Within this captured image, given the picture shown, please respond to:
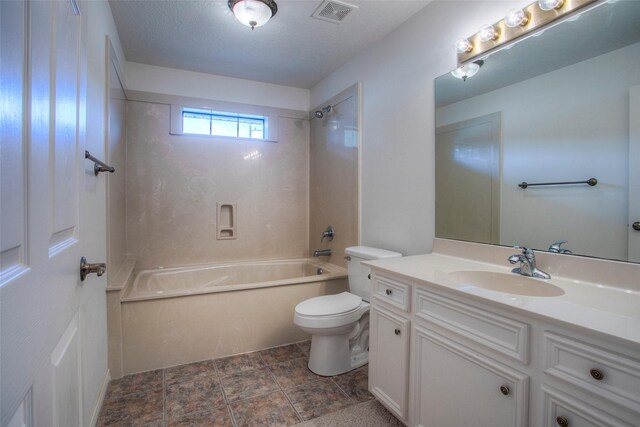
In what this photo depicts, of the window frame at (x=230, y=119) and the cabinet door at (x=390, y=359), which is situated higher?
the window frame at (x=230, y=119)

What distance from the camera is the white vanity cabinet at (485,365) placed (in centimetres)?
81

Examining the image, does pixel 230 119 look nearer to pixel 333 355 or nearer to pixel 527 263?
pixel 333 355

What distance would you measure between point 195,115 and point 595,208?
331 centimetres

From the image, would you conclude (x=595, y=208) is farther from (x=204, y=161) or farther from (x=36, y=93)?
(x=204, y=161)

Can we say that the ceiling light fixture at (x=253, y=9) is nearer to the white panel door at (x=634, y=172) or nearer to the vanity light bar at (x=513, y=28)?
the vanity light bar at (x=513, y=28)

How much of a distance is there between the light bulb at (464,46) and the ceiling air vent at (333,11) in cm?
75

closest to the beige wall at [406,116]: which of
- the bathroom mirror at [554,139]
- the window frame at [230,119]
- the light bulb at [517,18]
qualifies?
the light bulb at [517,18]

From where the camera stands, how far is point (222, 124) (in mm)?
3336

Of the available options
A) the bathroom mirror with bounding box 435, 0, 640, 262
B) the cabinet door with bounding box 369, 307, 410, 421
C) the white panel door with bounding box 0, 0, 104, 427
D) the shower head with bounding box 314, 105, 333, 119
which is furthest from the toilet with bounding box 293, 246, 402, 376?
the shower head with bounding box 314, 105, 333, 119

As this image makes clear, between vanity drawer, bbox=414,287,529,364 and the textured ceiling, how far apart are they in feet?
6.12

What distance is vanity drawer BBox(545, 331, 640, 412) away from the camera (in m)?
0.77

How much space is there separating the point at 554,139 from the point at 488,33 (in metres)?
0.67

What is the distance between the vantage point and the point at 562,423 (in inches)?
35.0

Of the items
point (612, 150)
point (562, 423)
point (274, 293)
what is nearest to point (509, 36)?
point (612, 150)
